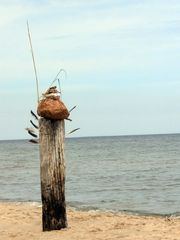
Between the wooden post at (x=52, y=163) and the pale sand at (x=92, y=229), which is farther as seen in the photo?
the wooden post at (x=52, y=163)

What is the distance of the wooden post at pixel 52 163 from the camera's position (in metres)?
9.72

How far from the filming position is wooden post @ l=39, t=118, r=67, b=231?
972cm

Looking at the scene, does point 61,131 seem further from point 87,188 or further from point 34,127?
point 87,188

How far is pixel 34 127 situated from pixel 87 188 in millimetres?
13638

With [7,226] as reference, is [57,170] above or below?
above

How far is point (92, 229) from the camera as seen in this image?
10.4 metres

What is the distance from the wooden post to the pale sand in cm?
60

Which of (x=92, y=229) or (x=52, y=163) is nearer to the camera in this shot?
(x=52, y=163)

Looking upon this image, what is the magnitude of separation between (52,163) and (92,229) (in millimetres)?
1655

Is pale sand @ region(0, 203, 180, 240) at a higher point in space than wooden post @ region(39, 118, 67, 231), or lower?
lower

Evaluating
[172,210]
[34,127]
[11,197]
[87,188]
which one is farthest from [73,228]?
[87,188]

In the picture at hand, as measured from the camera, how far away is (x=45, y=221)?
32.9 ft

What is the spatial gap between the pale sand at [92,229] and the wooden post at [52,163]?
1.97 feet

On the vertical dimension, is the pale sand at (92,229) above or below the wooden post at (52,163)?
below
